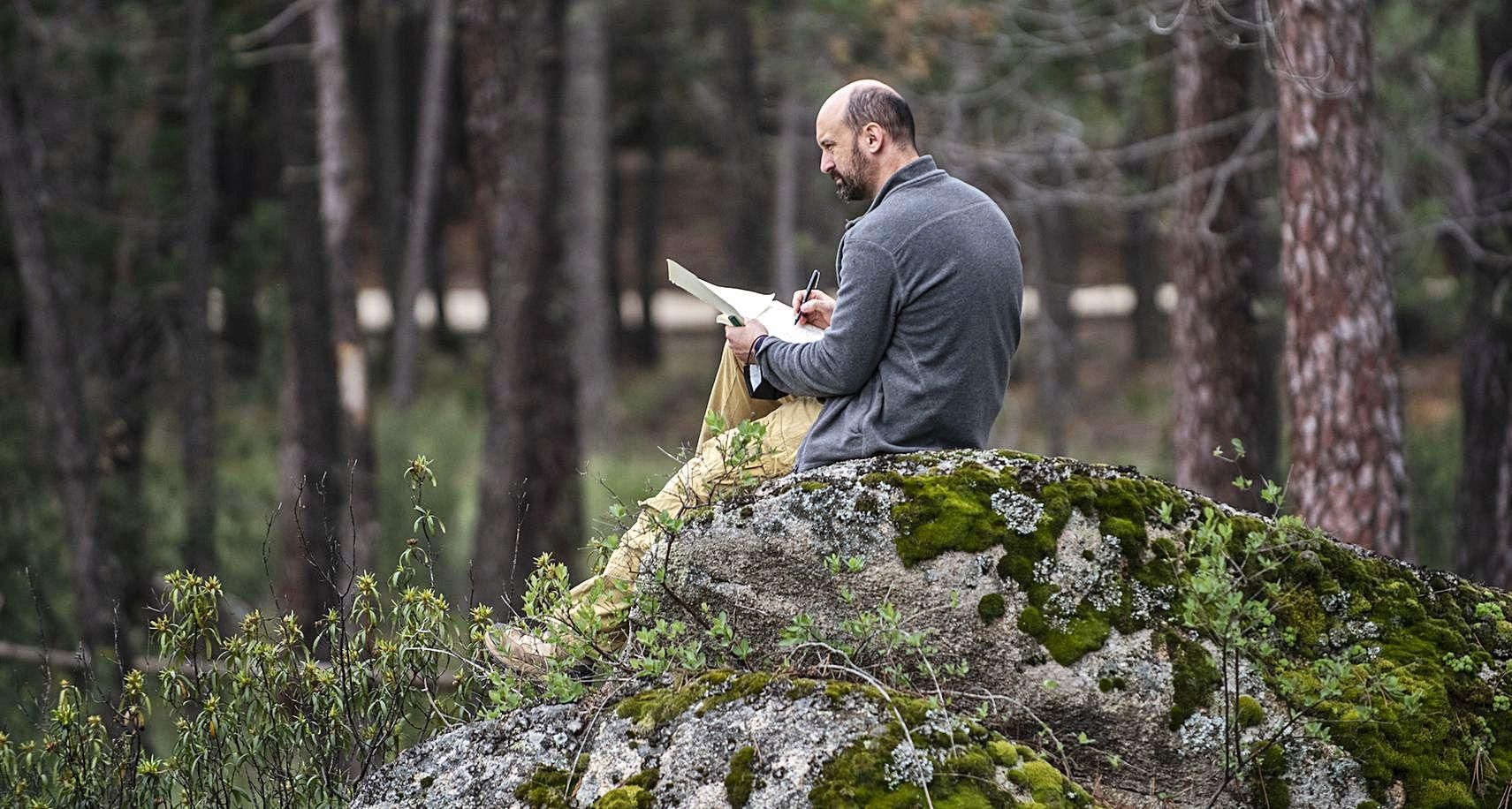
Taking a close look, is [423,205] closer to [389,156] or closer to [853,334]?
[389,156]

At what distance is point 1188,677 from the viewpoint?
13.1 feet

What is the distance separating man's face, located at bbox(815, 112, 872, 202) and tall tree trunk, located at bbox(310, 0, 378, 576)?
1146 cm

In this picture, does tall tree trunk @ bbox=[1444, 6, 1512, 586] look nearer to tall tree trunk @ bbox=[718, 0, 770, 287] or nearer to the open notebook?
the open notebook

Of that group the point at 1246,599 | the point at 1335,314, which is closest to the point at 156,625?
the point at 1246,599

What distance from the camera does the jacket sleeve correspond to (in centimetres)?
440

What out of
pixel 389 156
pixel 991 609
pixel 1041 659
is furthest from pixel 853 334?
pixel 389 156

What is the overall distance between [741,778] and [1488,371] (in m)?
8.88

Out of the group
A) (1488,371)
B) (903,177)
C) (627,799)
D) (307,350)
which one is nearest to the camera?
(627,799)

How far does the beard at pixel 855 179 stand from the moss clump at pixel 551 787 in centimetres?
179

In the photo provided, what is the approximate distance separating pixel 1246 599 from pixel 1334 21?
4748mm

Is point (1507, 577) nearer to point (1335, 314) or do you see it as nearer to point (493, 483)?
point (1335, 314)

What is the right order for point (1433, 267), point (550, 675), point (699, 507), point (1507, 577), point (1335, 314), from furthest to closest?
point (1433, 267) → point (1507, 577) → point (1335, 314) → point (699, 507) → point (550, 675)

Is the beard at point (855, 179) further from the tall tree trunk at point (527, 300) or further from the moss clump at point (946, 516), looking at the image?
the tall tree trunk at point (527, 300)

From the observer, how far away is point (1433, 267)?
52.7ft
